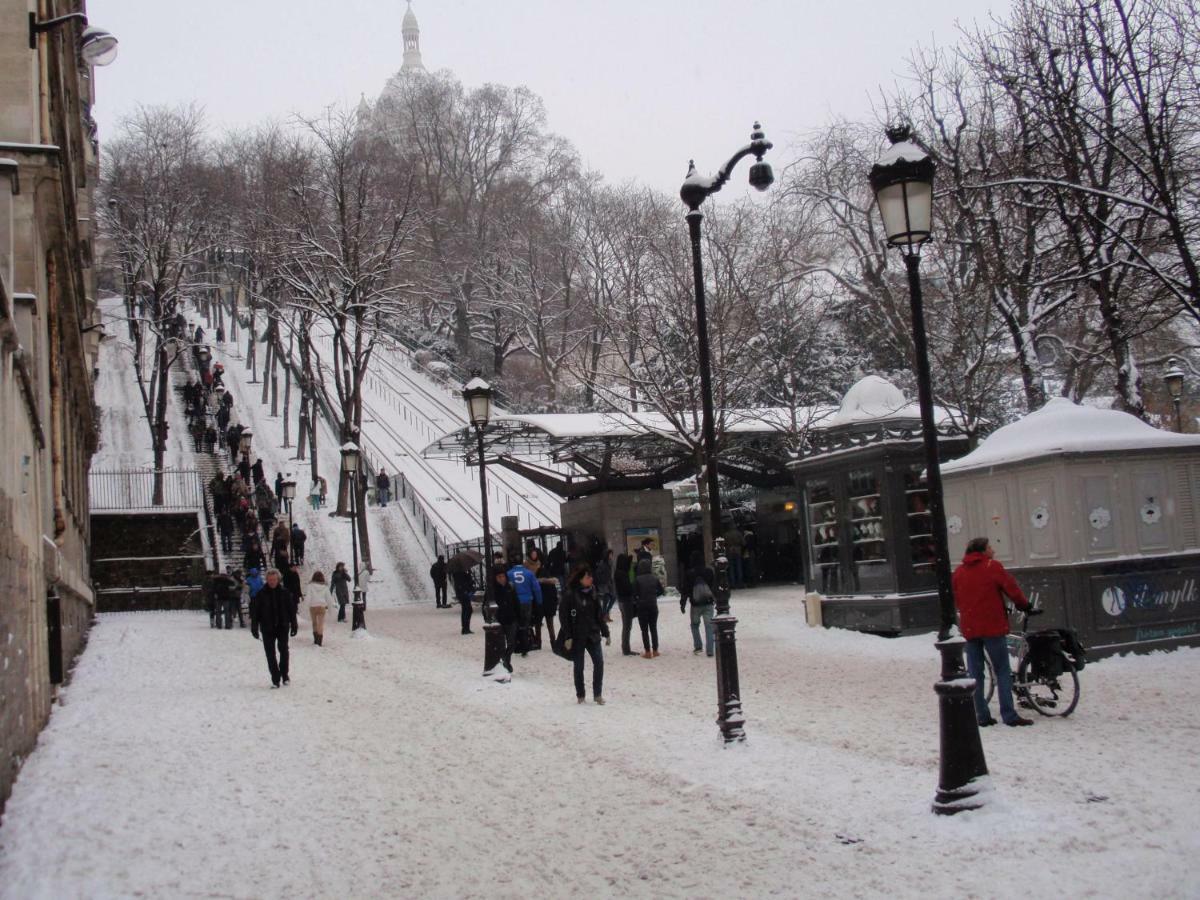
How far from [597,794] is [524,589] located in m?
8.85

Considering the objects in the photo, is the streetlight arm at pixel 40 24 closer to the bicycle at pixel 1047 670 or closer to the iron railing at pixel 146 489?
the bicycle at pixel 1047 670

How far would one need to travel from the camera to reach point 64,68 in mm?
20016

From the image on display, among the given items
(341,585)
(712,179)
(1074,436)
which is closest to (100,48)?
(712,179)

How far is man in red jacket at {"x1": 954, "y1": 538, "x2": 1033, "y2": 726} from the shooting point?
32.7 feet

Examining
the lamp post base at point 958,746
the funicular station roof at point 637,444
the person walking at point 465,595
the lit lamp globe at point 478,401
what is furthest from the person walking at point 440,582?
the lamp post base at point 958,746

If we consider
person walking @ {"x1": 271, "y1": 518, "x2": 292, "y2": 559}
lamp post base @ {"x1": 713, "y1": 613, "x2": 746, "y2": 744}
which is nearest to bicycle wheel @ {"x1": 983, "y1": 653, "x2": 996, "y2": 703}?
lamp post base @ {"x1": 713, "y1": 613, "x2": 746, "y2": 744}

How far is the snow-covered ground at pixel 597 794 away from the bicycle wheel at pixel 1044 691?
0.19 meters

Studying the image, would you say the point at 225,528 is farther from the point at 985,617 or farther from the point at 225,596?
the point at 985,617

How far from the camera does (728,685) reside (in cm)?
1016

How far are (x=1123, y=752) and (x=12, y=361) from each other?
9125mm

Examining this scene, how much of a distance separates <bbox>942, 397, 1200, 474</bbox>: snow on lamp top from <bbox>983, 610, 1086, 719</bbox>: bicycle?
4.78 meters

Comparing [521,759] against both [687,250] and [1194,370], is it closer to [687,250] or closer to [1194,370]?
[687,250]

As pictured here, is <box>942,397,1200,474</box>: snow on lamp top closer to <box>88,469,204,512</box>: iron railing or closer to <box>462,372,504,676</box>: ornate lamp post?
<box>462,372,504,676</box>: ornate lamp post

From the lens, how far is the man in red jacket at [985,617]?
32.7ft
